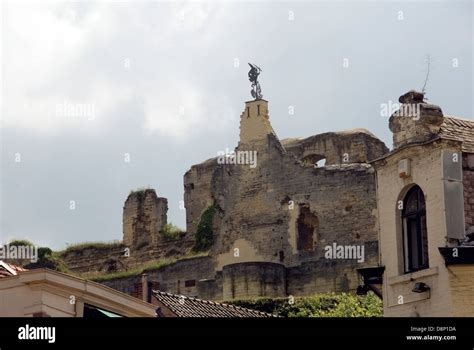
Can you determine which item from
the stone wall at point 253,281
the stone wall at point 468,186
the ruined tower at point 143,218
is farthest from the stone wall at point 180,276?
the stone wall at point 468,186

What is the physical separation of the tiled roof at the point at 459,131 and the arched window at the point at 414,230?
1014mm

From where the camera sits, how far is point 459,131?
1238 inches

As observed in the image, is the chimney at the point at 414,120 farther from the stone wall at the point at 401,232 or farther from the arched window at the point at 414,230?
the arched window at the point at 414,230

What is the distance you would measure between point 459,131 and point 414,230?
1918 millimetres

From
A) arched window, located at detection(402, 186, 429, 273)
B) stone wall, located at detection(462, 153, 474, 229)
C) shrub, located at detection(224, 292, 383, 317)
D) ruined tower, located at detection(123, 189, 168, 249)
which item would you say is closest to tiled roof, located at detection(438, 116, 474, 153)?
A: stone wall, located at detection(462, 153, 474, 229)

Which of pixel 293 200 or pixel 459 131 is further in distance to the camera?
pixel 293 200

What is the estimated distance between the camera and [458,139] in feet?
100

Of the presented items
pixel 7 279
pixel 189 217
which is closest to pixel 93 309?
pixel 7 279

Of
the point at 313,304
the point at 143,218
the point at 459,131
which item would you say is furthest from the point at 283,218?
the point at 459,131

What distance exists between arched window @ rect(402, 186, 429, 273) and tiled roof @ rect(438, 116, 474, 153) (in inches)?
39.9

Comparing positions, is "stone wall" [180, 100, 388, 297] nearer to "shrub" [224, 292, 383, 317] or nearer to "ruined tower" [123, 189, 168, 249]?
"shrub" [224, 292, 383, 317]

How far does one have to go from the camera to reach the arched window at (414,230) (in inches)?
1200

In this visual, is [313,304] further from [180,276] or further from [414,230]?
[414,230]
